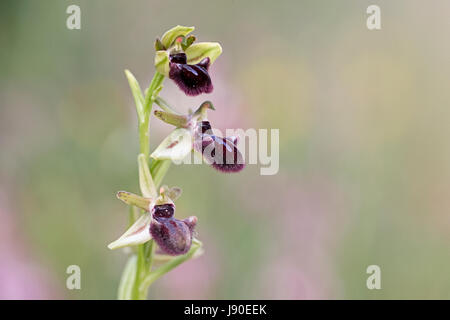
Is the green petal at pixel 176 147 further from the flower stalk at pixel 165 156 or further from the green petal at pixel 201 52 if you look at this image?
the green petal at pixel 201 52

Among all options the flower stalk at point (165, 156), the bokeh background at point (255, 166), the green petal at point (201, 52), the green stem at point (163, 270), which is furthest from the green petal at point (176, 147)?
the bokeh background at point (255, 166)

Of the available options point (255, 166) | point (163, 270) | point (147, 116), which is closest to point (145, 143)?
point (147, 116)

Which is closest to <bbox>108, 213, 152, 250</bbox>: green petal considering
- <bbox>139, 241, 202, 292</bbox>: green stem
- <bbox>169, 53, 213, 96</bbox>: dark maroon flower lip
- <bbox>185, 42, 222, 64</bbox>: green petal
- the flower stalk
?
the flower stalk

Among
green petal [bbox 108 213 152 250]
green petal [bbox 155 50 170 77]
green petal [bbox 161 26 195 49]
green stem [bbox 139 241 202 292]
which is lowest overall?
green stem [bbox 139 241 202 292]

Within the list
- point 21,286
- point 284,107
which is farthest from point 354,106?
point 21,286

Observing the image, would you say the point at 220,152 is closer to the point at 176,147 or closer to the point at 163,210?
the point at 176,147

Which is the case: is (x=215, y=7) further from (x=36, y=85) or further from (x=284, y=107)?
(x=36, y=85)

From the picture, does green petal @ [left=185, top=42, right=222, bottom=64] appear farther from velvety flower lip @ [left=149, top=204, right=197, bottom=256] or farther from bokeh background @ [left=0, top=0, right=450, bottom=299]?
bokeh background @ [left=0, top=0, right=450, bottom=299]
